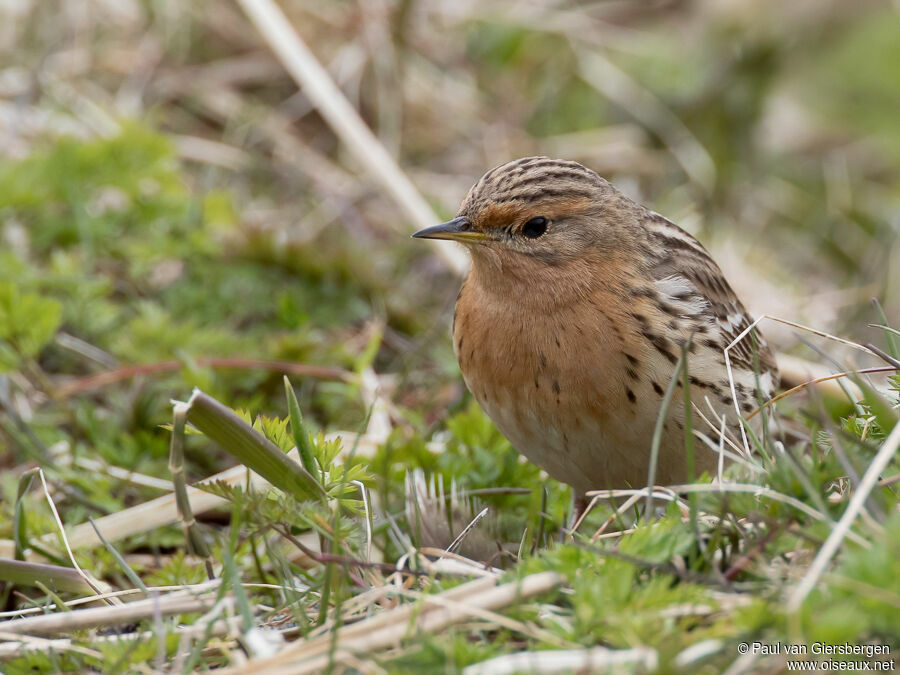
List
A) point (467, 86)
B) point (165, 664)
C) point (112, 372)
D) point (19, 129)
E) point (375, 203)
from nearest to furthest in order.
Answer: point (165, 664) < point (112, 372) < point (19, 129) < point (375, 203) < point (467, 86)

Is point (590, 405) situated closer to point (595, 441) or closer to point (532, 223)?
point (595, 441)

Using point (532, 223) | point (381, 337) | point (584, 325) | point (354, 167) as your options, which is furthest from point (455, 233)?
point (354, 167)

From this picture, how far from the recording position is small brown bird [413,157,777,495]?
418 centimetres

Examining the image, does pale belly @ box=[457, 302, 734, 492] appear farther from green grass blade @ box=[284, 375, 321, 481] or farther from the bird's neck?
green grass blade @ box=[284, 375, 321, 481]

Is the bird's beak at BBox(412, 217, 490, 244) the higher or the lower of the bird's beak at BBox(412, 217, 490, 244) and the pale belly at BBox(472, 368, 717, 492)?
the higher

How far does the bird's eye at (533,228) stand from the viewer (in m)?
4.63

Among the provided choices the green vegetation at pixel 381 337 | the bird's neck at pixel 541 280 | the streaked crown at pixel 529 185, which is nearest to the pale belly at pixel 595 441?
the green vegetation at pixel 381 337

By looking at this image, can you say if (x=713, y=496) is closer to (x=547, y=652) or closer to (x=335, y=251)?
(x=547, y=652)

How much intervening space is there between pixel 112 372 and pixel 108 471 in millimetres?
720

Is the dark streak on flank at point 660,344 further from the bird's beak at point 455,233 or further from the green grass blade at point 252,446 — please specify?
the green grass blade at point 252,446

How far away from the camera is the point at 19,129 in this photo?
291 inches

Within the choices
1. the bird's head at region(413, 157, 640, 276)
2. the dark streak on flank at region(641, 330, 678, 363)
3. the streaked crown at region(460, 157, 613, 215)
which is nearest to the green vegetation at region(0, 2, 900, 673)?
the dark streak on flank at region(641, 330, 678, 363)

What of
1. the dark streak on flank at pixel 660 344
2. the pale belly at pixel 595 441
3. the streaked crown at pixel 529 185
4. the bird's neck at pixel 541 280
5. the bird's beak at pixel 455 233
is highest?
the streaked crown at pixel 529 185

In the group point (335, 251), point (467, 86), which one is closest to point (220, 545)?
point (335, 251)
